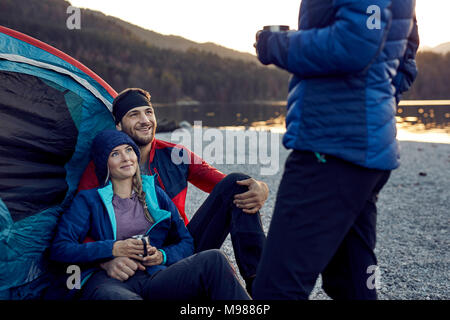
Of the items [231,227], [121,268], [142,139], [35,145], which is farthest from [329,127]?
[35,145]

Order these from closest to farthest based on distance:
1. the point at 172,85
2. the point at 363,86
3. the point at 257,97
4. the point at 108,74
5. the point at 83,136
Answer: the point at 363,86 → the point at 83,136 → the point at 108,74 → the point at 172,85 → the point at 257,97

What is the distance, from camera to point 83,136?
9.51ft

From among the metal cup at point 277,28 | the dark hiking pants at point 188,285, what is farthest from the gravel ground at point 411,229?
the metal cup at point 277,28

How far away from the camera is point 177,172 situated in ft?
10.3

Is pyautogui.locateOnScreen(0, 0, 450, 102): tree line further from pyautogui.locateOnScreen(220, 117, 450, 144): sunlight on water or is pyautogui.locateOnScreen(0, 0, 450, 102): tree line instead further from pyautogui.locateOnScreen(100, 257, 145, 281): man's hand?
pyautogui.locateOnScreen(100, 257, 145, 281): man's hand

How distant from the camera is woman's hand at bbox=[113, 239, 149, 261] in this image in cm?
228

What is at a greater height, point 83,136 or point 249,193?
point 83,136

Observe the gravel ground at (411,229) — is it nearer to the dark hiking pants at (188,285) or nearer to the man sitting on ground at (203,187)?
the man sitting on ground at (203,187)

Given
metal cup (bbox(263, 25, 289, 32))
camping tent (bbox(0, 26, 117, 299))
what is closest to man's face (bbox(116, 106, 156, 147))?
camping tent (bbox(0, 26, 117, 299))

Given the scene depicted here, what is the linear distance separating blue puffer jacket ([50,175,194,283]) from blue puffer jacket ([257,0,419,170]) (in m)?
1.21

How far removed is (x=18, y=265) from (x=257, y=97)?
92.7 metres
